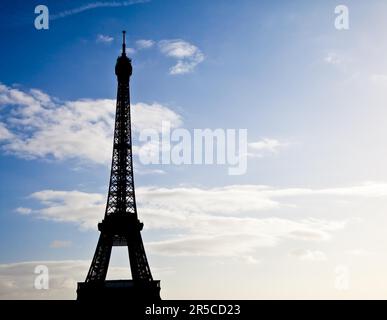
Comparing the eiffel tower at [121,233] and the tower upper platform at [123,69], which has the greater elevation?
the tower upper platform at [123,69]

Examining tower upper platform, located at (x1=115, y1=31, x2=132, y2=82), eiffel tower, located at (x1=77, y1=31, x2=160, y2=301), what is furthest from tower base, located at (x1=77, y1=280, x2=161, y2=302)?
tower upper platform, located at (x1=115, y1=31, x2=132, y2=82)

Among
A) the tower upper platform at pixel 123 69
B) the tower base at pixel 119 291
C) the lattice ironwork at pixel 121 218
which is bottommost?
the tower base at pixel 119 291

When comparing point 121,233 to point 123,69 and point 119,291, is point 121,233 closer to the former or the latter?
point 119,291

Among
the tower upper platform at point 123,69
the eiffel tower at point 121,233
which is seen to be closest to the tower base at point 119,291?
the eiffel tower at point 121,233

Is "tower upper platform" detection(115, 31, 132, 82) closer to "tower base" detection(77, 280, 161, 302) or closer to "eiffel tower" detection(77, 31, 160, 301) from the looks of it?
"eiffel tower" detection(77, 31, 160, 301)

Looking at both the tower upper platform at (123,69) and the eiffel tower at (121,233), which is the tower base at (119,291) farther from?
the tower upper platform at (123,69)

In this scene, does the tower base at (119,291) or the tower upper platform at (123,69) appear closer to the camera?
the tower base at (119,291)
